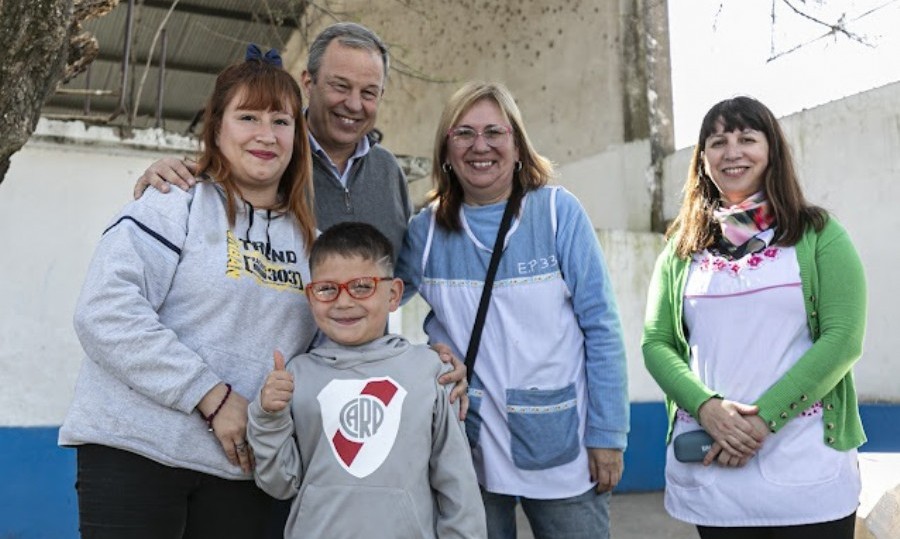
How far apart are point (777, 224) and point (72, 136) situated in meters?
3.38

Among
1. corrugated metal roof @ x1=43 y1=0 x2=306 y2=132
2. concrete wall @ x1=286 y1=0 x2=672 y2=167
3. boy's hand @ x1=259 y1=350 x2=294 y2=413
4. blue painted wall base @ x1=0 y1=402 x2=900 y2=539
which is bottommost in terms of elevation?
blue painted wall base @ x1=0 y1=402 x2=900 y2=539

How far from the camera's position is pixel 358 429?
73.4 inches

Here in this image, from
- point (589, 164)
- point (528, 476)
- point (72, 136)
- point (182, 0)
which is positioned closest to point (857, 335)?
point (528, 476)

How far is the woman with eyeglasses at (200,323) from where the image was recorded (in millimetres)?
1695

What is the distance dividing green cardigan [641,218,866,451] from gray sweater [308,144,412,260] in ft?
2.97

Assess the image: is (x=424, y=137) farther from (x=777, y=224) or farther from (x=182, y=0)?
(x=777, y=224)

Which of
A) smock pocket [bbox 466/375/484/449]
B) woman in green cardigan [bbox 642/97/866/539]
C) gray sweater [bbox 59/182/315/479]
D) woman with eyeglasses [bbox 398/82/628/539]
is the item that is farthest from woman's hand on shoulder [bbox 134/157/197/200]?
woman in green cardigan [bbox 642/97/866/539]

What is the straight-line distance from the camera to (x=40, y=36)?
6.28ft

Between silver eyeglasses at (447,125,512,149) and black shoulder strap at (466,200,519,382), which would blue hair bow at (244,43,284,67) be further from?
black shoulder strap at (466,200,519,382)

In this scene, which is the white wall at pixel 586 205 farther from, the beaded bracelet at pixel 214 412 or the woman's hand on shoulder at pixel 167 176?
the beaded bracelet at pixel 214 412

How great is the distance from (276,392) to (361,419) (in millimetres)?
233

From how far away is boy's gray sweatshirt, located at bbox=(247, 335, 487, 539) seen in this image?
1799 millimetres

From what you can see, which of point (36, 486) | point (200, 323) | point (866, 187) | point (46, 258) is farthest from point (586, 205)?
point (200, 323)

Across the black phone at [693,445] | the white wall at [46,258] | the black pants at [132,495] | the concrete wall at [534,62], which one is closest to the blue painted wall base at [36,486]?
the white wall at [46,258]
